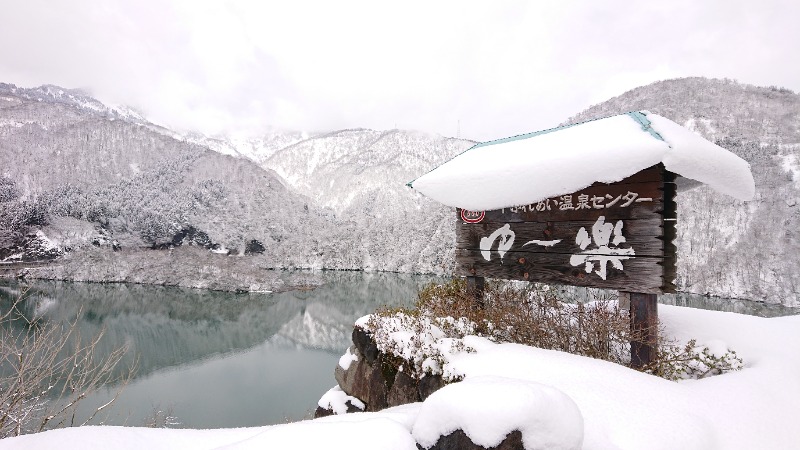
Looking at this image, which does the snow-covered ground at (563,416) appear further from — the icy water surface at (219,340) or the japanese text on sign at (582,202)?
the icy water surface at (219,340)

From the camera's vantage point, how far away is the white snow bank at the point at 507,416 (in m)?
3.04

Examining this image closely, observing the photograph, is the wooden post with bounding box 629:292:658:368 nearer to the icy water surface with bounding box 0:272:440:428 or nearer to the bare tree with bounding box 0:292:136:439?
the bare tree with bounding box 0:292:136:439

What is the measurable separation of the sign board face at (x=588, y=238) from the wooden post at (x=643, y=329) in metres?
0.23

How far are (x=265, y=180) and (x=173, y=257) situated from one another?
177 feet

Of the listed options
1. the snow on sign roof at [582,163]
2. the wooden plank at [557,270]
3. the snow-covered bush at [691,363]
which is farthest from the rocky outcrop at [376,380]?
the snow on sign roof at [582,163]

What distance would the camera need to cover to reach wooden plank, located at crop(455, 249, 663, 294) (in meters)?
5.76

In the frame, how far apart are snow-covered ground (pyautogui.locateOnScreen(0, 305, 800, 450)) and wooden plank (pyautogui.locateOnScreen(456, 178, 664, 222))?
2.41 m

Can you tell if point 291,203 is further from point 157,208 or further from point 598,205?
point 598,205

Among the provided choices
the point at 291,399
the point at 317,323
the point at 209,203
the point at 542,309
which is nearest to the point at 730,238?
the point at 317,323

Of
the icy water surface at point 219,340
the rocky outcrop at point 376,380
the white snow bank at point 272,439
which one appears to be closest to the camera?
the white snow bank at point 272,439

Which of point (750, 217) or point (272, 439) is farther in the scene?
point (750, 217)

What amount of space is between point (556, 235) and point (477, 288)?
6.74 ft

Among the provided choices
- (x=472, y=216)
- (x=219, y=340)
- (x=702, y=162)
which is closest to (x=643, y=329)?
(x=702, y=162)

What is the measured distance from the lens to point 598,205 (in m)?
6.35
